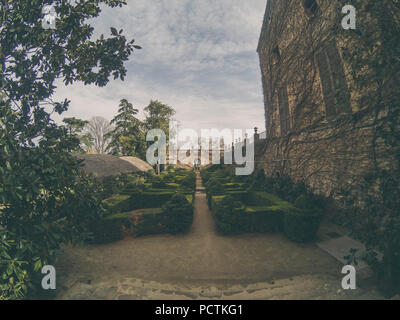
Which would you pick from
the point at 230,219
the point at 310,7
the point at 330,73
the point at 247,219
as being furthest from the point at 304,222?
the point at 310,7

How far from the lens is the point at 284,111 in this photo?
11125mm

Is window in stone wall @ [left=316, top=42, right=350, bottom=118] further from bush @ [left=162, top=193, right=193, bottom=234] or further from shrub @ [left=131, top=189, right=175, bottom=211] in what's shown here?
shrub @ [left=131, top=189, right=175, bottom=211]

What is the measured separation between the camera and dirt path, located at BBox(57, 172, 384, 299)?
3564mm

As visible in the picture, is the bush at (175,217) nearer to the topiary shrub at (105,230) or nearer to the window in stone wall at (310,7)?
the topiary shrub at (105,230)

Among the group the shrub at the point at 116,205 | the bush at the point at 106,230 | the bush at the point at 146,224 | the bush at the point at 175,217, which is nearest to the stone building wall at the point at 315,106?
the bush at the point at 175,217

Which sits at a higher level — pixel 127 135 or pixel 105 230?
pixel 127 135

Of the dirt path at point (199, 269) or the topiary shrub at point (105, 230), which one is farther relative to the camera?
the topiary shrub at point (105, 230)

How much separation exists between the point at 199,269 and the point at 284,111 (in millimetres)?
10375

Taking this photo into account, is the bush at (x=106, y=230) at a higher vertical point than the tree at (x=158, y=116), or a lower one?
lower

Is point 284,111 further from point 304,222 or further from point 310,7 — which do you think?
point 304,222

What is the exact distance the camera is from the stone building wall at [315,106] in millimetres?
5953

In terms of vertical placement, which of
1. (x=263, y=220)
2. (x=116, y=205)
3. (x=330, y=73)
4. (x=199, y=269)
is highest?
(x=330, y=73)

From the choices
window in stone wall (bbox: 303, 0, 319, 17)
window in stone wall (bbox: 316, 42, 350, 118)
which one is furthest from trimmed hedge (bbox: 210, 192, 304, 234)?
window in stone wall (bbox: 303, 0, 319, 17)

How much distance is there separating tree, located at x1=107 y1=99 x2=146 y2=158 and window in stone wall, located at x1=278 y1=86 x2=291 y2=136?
19849 millimetres
